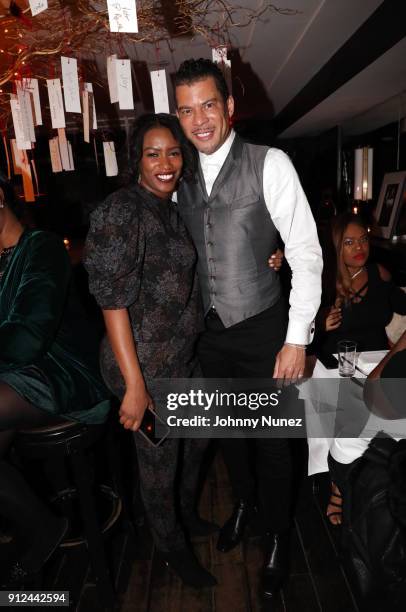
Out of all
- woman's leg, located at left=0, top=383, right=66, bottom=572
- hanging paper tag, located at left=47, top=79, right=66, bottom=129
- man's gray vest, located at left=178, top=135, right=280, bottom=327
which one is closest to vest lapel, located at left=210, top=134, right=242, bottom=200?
man's gray vest, located at left=178, top=135, right=280, bottom=327

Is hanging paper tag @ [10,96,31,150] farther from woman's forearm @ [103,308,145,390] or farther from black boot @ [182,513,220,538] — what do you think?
black boot @ [182,513,220,538]

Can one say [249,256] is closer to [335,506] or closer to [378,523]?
[378,523]

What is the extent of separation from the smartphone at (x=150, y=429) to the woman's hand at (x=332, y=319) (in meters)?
0.97

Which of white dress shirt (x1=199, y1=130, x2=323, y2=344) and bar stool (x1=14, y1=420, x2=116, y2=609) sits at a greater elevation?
white dress shirt (x1=199, y1=130, x2=323, y2=344)

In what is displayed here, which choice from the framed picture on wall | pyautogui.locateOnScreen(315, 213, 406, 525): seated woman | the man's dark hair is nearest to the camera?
the man's dark hair

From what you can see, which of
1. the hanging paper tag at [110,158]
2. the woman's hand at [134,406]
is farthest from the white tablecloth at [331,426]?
the hanging paper tag at [110,158]

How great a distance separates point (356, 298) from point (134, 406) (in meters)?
1.31

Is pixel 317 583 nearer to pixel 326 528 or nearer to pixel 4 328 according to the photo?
pixel 326 528

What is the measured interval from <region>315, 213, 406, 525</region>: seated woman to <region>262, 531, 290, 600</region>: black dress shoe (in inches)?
32.9

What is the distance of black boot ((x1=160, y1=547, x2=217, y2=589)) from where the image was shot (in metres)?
1.59

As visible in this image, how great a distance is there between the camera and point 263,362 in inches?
62.9

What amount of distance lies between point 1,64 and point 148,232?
2.94m

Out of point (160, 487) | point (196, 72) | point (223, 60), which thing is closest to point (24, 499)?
point (160, 487)

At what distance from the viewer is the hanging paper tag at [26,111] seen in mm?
2570
